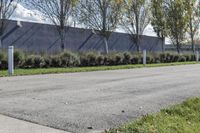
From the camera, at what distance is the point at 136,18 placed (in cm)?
4688

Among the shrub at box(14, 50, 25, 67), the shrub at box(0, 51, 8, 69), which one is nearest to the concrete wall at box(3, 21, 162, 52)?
the shrub at box(14, 50, 25, 67)

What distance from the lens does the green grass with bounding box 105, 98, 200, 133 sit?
6.93 m

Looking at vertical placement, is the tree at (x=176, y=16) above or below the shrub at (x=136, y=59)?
above

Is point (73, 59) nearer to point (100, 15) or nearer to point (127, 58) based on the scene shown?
point (127, 58)

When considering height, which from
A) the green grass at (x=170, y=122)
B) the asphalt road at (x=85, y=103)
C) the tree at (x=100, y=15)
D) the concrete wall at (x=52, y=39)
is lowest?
the green grass at (x=170, y=122)

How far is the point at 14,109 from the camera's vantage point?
8.34 m

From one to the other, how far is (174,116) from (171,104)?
1.50 meters

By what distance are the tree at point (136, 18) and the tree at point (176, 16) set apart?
480 cm

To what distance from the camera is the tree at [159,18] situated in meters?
51.3

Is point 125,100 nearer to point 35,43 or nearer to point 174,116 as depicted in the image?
point 174,116

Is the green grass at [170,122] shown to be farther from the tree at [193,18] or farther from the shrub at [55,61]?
the tree at [193,18]

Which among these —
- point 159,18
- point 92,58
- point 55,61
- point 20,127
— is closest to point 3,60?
point 55,61

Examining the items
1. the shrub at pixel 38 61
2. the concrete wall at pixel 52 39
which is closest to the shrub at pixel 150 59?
the concrete wall at pixel 52 39

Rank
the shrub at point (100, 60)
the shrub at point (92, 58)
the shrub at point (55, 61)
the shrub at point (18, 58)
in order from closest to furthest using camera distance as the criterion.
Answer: the shrub at point (18, 58), the shrub at point (55, 61), the shrub at point (92, 58), the shrub at point (100, 60)
